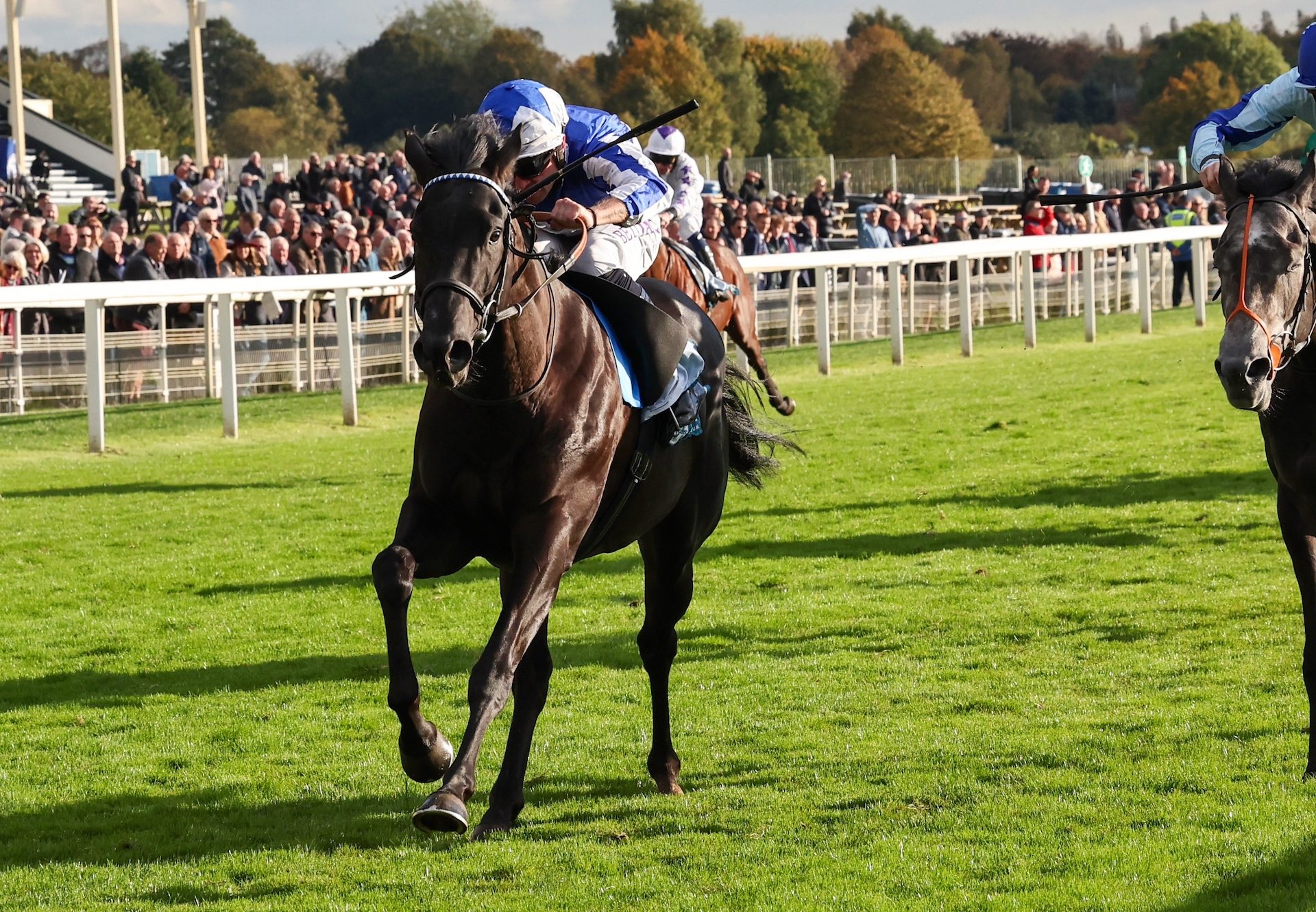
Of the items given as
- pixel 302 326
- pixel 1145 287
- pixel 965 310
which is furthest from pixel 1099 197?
pixel 1145 287

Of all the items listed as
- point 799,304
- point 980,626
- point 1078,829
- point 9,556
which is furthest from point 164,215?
point 1078,829

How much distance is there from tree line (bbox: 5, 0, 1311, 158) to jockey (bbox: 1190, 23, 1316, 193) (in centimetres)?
4336

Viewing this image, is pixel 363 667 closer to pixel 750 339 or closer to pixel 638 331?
pixel 638 331

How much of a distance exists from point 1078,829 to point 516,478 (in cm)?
154

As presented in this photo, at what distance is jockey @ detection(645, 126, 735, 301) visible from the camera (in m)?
9.34

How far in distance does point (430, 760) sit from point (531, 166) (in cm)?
152

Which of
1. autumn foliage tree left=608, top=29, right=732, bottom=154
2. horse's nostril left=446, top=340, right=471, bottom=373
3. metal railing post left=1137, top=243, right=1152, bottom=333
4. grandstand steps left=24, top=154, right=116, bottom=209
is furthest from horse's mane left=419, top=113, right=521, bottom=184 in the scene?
autumn foliage tree left=608, top=29, right=732, bottom=154

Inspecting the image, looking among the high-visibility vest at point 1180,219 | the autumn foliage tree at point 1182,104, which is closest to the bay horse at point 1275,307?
the high-visibility vest at point 1180,219

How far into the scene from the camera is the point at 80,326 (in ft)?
43.6

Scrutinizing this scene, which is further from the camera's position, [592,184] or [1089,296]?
[1089,296]

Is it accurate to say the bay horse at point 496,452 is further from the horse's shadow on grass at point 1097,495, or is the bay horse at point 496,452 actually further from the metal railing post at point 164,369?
the metal railing post at point 164,369

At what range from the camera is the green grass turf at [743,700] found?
375cm

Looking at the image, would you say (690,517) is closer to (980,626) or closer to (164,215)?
(980,626)

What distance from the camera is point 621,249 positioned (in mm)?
5082
